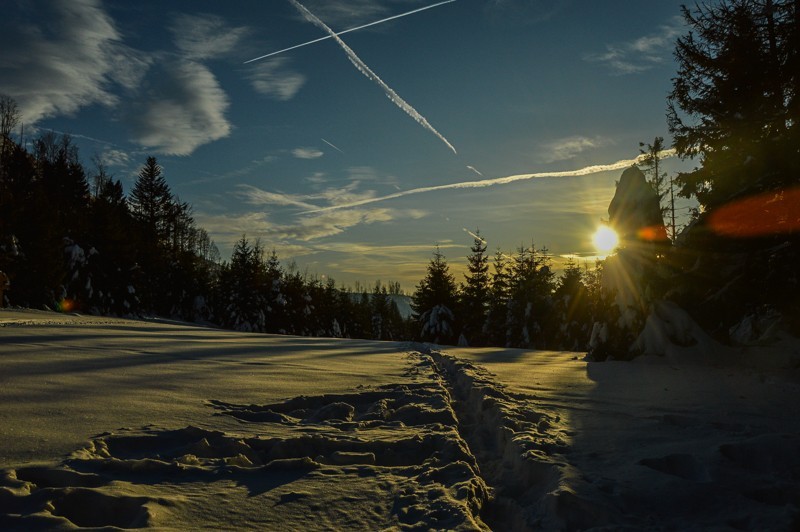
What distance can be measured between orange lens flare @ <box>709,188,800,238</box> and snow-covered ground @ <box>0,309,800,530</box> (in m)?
3.41

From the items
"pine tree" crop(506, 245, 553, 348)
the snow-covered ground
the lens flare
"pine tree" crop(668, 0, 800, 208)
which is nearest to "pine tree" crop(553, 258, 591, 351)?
"pine tree" crop(506, 245, 553, 348)

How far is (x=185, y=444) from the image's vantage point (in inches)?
139

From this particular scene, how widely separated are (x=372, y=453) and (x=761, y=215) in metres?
8.92

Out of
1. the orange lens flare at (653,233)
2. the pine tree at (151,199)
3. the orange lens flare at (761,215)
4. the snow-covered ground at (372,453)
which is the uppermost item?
the pine tree at (151,199)

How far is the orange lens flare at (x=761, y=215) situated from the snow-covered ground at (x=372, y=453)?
3406 mm

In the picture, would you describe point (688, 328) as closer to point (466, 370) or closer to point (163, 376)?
point (466, 370)

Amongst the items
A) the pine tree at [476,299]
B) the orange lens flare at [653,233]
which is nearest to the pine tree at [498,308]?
the pine tree at [476,299]

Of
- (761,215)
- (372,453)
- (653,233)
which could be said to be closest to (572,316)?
(653,233)

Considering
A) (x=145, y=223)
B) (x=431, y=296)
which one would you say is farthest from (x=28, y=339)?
(x=145, y=223)

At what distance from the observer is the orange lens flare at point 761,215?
8227 mm

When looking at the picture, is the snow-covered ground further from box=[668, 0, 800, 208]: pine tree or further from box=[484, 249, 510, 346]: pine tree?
box=[484, 249, 510, 346]: pine tree

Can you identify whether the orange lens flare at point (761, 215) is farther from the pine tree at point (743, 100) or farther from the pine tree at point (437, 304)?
the pine tree at point (437, 304)

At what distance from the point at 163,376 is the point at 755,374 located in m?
9.33

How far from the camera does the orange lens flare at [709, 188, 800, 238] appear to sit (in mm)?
8227
